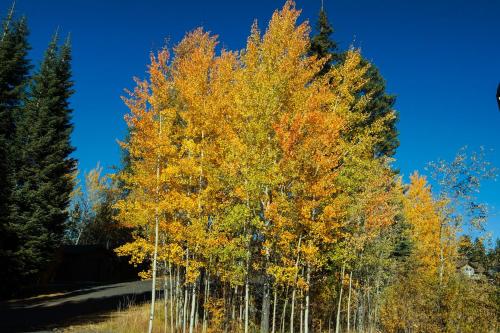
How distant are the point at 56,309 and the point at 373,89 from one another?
20508mm

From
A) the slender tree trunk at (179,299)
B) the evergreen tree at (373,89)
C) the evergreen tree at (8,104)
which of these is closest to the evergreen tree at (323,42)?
the evergreen tree at (373,89)

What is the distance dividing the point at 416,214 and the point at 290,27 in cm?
1542

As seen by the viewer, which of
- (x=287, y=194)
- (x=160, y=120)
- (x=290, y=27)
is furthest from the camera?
(x=290, y=27)

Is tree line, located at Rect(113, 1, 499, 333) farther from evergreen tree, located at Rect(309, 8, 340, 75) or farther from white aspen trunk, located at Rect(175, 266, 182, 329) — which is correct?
evergreen tree, located at Rect(309, 8, 340, 75)

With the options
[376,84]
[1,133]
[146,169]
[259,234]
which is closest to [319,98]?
[259,234]

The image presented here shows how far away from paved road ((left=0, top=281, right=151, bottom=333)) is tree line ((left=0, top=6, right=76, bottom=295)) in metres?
2.18

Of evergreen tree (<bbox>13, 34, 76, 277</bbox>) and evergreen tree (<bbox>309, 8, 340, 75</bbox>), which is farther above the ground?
evergreen tree (<bbox>309, 8, 340, 75</bbox>)

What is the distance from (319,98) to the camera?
553 inches

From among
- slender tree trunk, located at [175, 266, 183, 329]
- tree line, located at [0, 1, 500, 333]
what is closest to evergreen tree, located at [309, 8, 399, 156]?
tree line, located at [0, 1, 500, 333]

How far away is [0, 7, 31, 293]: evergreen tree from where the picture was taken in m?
21.7

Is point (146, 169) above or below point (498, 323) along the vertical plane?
above

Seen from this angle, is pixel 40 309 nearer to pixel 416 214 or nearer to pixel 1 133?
pixel 1 133

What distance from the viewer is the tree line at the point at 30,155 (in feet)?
72.7

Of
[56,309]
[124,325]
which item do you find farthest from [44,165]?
[124,325]
